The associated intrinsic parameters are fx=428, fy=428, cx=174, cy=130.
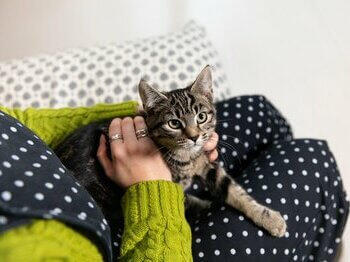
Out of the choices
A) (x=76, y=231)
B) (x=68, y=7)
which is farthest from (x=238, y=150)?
(x=68, y=7)

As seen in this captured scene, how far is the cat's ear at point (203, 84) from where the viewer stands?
0.89 metres

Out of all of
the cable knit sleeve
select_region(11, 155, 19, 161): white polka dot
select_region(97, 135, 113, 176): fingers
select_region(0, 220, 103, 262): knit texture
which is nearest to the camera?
select_region(0, 220, 103, 262): knit texture

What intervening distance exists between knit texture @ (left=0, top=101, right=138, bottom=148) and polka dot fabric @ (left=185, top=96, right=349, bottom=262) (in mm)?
251

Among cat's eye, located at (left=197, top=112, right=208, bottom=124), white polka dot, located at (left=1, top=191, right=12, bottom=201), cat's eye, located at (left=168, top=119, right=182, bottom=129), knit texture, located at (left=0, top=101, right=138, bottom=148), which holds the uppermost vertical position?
white polka dot, located at (left=1, top=191, right=12, bottom=201)

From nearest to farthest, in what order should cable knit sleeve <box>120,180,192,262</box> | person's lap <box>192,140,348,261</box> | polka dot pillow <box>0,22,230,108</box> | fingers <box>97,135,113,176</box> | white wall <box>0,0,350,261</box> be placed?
cable knit sleeve <box>120,180,192,262</box>, person's lap <box>192,140,348,261</box>, fingers <box>97,135,113,176</box>, polka dot pillow <box>0,22,230,108</box>, white wall <box>0,0,350,261</box>

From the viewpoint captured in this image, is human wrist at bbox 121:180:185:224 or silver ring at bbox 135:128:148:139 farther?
silver ring at bbox 135:128:148:139

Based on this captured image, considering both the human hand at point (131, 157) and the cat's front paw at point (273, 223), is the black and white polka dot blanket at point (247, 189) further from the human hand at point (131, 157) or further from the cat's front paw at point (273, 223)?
the human hand at point (131, 157)

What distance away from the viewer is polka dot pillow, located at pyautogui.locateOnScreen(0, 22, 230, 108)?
3.97ft

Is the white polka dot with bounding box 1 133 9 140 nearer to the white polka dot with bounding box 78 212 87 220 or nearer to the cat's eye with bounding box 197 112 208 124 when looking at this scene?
the white polka dot with bounding box 78 212 87 220

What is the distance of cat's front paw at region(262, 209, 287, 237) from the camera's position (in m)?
0.82

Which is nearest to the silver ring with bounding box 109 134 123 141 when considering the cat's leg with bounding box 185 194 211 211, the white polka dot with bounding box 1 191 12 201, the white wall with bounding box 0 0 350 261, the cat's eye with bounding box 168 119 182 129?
the cat's eye with bounding box 168 119 182 129

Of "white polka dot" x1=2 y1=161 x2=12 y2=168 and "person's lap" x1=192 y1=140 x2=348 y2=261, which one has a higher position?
"white polka dot" x1=2 y1=161 x2=12 y2=168

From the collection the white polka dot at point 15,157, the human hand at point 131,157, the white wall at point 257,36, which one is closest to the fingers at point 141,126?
the human hand at point 131,157

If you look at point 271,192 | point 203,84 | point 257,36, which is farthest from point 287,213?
point 257,36
